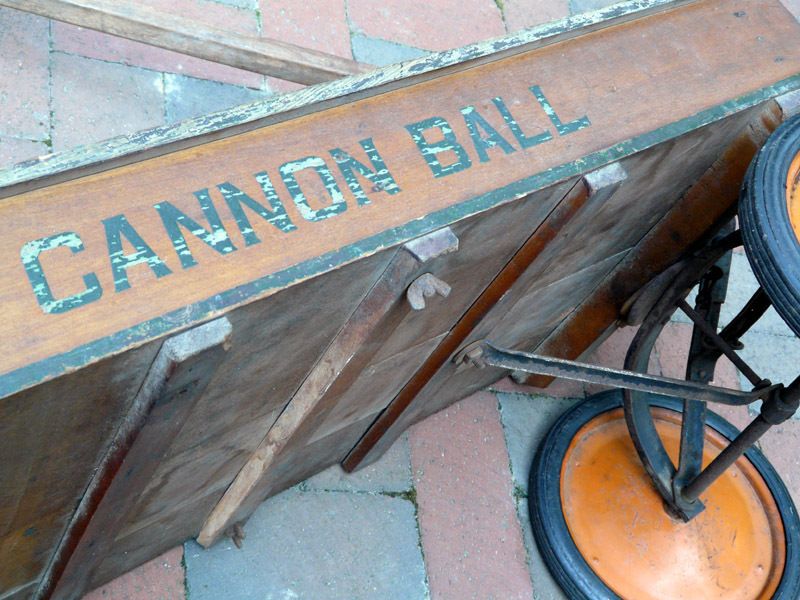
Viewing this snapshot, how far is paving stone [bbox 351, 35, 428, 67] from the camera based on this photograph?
352 cm

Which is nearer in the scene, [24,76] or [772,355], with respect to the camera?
A: [24,76]

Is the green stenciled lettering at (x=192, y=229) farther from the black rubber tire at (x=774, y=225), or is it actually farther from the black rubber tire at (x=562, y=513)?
the black rubber tire at (x=562, y=513)

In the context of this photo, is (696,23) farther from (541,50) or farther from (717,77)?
(541,50)

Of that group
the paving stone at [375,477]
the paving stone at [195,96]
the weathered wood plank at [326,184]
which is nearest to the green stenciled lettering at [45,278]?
the weathered wood plank at [326,184]

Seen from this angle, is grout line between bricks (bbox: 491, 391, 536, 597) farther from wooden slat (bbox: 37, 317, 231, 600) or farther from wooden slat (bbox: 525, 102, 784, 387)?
wooden slat (bbox: 37, 317, 231, 600)

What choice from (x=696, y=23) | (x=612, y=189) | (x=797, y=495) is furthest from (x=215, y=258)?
(x=797, y=495)

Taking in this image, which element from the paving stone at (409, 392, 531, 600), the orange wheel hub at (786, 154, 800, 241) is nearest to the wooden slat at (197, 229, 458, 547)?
the paving stone at (409, 392, 531, 600)

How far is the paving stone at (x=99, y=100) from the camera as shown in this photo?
2.98 metres

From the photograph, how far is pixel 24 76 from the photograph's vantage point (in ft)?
9.93

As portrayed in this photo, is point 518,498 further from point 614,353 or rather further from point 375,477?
point 614,353

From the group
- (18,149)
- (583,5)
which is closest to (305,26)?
(18,149)

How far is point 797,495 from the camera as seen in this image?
315cm

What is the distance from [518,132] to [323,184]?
1.57 feet

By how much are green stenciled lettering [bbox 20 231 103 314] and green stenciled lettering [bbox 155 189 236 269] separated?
144mm
